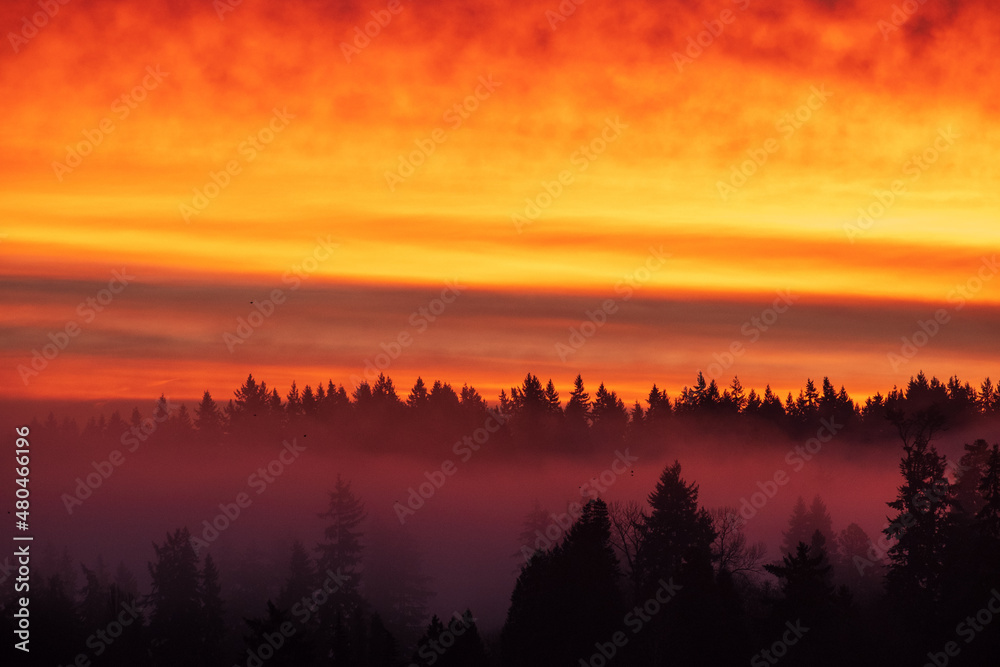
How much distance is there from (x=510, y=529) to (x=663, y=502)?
115708 mm

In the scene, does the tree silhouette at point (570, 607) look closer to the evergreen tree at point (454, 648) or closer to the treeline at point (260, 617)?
the treeline at point (260, 617)

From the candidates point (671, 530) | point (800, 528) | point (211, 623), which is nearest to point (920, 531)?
point (671, 530)

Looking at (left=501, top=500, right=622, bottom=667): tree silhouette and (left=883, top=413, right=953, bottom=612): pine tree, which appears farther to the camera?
(left=883, top=413, right=953, bottom=612): pine tree

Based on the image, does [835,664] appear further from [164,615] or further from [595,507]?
[164,615]

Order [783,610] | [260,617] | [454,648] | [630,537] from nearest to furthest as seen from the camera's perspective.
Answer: [783,610], [454,648], [630,537], [260,617]

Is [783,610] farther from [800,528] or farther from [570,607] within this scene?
[800,528]

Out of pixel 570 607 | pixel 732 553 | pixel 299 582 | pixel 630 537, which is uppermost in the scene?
pixel 630 537

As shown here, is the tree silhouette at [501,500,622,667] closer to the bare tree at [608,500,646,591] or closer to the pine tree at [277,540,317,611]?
the bare tree at [608,500,646,591]

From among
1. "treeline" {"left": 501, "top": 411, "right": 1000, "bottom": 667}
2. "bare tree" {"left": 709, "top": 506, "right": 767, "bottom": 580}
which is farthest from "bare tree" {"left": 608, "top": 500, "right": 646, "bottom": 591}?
"treeline" {"left": 501, "top": 411, "right": 1000, "bottom": 667}

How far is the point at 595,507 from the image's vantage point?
65562 mm

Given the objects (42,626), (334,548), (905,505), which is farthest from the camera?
(334,548)

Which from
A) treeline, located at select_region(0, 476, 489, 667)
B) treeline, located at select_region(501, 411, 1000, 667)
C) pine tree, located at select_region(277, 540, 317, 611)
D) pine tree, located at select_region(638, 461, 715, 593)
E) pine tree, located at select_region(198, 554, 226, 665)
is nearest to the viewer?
treeline, located at select_region(501, 411, 1000, 667)

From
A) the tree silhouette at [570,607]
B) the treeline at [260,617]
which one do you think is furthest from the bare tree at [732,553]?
the treeline at [260,617]

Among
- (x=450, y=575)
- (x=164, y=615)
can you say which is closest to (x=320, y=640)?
(x=164, y=615)
